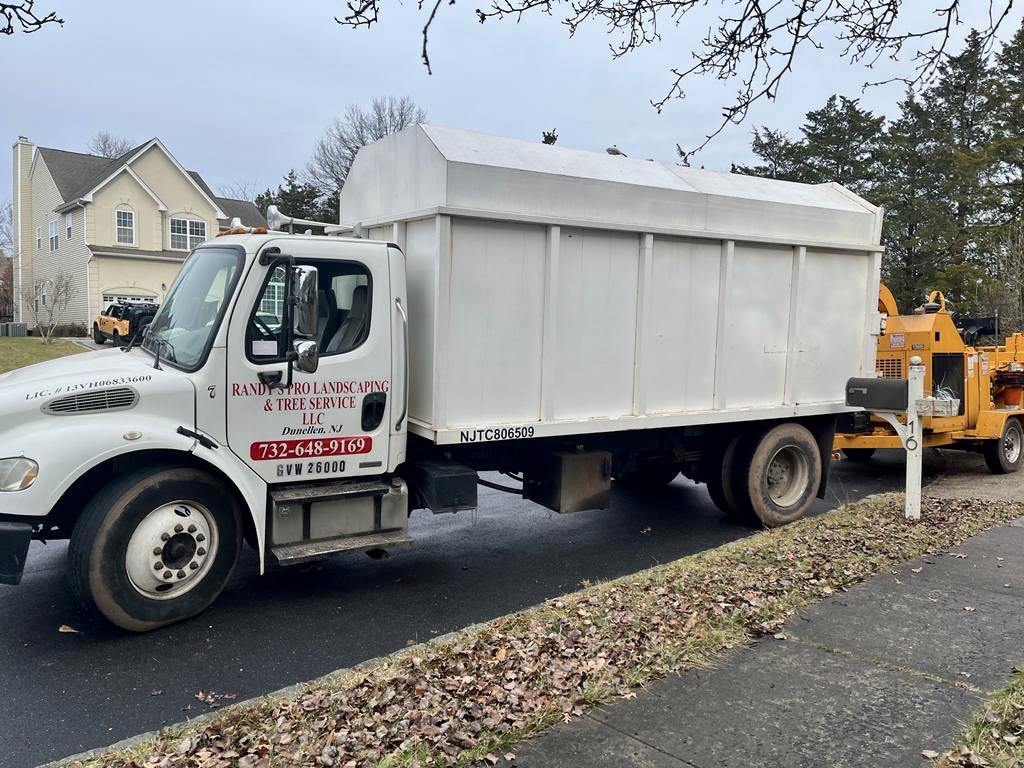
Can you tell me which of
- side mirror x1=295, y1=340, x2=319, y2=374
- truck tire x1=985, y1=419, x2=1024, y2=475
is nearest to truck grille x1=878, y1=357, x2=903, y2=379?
truck tire x1=985, y1=419, x2=1024, y2=475

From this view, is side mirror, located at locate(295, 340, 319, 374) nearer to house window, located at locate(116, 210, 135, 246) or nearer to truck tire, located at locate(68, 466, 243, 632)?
truck tire, located at locate(68, 466, 243, 632)

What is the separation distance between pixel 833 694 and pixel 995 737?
0.67 meters

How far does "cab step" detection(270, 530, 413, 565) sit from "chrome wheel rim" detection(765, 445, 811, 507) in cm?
421

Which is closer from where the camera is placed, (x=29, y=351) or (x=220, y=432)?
(x=220, y=432)

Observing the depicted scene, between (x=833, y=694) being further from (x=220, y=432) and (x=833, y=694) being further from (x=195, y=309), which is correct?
(x=195, y=309)

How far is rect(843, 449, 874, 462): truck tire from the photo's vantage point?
1227 centimetres

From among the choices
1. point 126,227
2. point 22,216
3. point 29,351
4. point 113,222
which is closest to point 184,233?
point 126,227

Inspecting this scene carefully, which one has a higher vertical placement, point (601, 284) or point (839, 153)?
point (839, 153)

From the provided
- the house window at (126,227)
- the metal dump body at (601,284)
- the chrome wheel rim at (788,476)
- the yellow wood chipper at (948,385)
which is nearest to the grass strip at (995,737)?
the metal dump body at (601,284)

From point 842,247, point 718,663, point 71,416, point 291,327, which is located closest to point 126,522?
point 71,416

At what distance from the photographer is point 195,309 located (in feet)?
18.3

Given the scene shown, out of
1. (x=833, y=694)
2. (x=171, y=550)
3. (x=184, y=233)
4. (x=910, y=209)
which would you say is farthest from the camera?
(x=184, y=233)

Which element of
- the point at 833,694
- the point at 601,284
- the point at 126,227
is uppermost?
the point at 126,227

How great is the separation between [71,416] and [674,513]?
6.11 m
